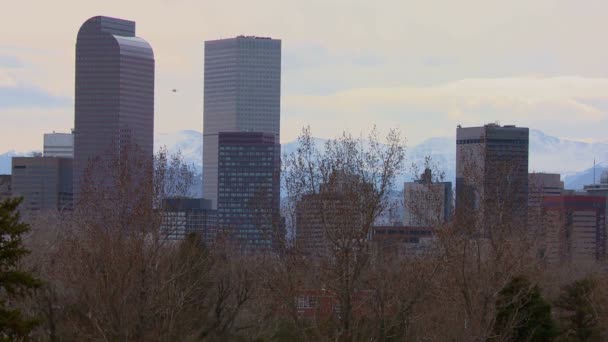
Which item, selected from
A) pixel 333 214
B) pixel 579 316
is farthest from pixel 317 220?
pixel 579 316

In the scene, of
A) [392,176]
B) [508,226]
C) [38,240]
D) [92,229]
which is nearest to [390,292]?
[392,176]

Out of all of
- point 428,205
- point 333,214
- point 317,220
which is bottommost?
point 317,220

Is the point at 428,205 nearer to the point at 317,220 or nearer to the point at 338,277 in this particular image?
the point at 317,220

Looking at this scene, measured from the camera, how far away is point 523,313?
41719 millimetres

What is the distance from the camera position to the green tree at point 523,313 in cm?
4109

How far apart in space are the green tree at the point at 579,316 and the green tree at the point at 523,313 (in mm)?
4761

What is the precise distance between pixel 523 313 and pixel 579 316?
687 centimetres

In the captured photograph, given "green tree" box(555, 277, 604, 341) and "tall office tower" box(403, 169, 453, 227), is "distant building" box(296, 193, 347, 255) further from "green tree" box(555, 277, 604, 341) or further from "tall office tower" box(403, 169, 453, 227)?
"green tree" box(555, 277, 604, 341)

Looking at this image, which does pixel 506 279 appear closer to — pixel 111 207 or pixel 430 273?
pixel 430 273

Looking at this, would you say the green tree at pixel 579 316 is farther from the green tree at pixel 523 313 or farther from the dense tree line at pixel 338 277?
the green tree at pixel 523 313

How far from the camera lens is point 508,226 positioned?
50.1 meters

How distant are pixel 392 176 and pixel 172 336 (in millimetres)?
10685

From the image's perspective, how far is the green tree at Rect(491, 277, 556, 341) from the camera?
1618 inches

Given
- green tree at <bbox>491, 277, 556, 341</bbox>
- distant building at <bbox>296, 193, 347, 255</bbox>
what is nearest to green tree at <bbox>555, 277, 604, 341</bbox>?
green tree at <bbox>491, 277, 556, 341</bbox>
